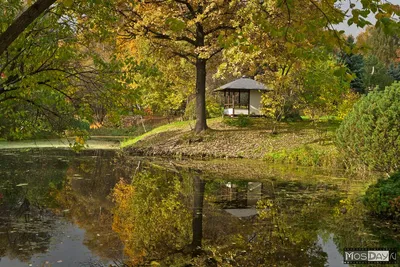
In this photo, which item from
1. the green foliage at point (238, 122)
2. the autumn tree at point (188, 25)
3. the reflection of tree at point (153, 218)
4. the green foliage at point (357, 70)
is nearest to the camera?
the reflection of tree at point (153, 218)

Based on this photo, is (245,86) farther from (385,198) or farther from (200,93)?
(385,198)

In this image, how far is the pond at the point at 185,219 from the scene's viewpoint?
7.04m

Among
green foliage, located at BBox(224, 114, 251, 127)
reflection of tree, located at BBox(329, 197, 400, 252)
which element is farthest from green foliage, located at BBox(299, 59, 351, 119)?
reflection of tree, located at BBox(329, 197, 400, 252)

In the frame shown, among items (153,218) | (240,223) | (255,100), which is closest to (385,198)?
(240,223)

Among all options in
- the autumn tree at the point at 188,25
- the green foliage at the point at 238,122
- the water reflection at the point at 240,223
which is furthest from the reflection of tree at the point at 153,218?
the green foliage at the point at 238,122

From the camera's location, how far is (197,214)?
9.88m

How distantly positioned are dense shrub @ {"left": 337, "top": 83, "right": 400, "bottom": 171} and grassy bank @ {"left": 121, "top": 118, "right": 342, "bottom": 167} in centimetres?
475

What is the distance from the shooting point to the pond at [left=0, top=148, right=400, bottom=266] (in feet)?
23.1

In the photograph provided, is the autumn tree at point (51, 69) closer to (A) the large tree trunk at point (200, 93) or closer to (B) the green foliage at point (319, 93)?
(A) the large tree trunk at point (200, 93)

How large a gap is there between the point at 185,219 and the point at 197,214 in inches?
21.0

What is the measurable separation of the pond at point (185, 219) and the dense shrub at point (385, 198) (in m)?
0.42

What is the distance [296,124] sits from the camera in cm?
2803

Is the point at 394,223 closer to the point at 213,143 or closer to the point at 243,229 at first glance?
the point at 243,229

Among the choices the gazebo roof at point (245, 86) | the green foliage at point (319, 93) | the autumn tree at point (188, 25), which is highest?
the autumn tree at point (188, 25)
